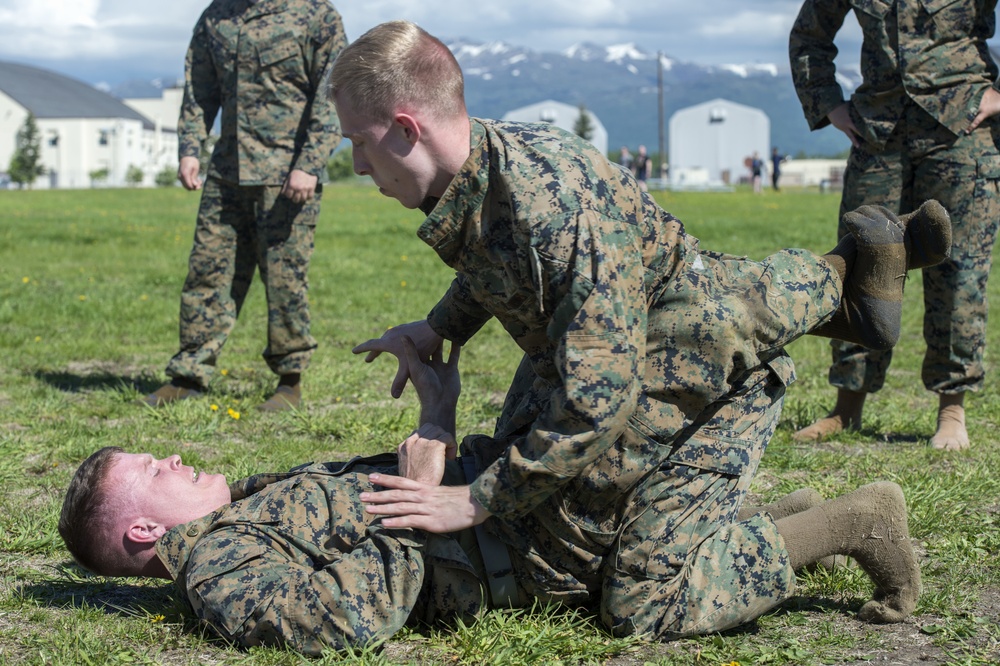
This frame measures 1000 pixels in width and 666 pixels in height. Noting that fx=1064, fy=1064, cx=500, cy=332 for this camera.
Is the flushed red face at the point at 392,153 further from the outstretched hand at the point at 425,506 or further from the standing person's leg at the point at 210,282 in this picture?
the standing person's leg at the point at 210,282

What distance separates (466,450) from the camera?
11.3 ft

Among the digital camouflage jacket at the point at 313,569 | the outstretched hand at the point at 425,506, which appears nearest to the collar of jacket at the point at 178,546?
the digital camouflage jacket at the point at 313,569

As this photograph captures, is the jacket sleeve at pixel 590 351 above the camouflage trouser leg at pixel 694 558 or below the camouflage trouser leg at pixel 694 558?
above

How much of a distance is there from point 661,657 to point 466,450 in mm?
900

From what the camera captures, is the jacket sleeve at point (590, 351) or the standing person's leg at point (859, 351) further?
the standing person's leg at point (859, 351)

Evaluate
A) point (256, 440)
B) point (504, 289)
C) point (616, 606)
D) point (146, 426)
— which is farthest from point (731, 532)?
point (146, 426)

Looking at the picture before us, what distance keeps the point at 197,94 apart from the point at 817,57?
3555mm

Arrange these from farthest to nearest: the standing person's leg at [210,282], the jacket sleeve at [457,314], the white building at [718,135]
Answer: the white building at [718,135] → the standing person's leg at [210,282] → the jacket sleeve at [457,314]

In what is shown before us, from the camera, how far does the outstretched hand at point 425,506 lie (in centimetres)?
282

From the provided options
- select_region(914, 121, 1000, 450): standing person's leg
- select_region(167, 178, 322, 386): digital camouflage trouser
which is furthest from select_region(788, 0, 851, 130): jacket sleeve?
select_region(167, 178, 322, 386): digital camouflage trouser

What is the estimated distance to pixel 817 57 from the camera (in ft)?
17.5

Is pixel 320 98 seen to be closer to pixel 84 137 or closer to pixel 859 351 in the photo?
pixel 859 351

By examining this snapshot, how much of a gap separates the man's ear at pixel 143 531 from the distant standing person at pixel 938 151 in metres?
3.21

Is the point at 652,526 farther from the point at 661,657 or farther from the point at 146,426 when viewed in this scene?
the point at 146,426
